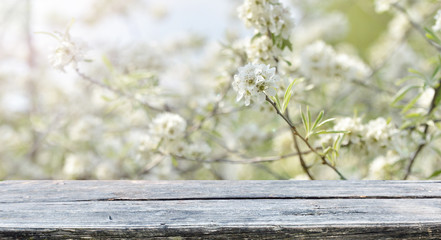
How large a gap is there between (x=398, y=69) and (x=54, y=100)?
2.44m

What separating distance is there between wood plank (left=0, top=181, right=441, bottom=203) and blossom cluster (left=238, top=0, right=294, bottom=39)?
1.55 feet

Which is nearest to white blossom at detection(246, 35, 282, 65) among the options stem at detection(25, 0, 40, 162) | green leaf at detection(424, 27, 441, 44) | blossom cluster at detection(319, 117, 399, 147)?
blossom cluster at detection(319, 117, 399, 147)

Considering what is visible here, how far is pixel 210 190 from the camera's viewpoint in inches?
31.0

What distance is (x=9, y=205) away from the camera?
75 centimetres

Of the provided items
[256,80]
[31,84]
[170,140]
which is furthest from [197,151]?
[31,84]

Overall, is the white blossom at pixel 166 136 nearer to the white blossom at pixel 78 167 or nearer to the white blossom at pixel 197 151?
the white blossom at pixel 197 151

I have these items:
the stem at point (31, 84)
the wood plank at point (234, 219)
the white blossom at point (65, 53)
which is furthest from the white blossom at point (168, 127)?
the stem at point (31, 84)

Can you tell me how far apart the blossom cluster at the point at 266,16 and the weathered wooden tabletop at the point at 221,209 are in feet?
1.55

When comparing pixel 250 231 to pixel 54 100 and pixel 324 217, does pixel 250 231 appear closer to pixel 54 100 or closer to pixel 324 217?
pixel 324 217

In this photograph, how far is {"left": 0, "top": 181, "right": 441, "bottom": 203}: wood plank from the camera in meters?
0.76

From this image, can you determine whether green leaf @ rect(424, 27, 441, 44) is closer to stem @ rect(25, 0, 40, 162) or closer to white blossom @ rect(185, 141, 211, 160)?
white blossom @ rect(185, 141, 211, 160)

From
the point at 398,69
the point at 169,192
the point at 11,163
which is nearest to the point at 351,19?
the point at 398,69

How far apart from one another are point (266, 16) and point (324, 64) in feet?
1.88

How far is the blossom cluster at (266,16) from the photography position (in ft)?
3.46
